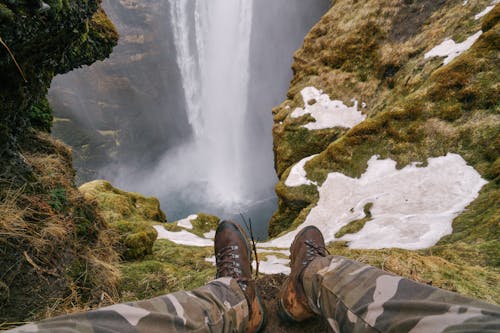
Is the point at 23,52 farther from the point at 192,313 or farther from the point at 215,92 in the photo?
the point at 215,92

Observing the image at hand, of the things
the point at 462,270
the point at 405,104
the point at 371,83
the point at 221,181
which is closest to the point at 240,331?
the point at 462,270

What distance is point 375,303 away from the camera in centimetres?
166

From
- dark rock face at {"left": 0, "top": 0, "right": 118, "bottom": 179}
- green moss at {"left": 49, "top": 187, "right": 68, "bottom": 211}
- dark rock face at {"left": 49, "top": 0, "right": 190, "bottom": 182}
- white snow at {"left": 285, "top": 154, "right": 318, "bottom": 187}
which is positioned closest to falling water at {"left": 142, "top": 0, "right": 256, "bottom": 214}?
dark rock face at {"left": 49, "top": 0, "right": 190, "bottom": 182}

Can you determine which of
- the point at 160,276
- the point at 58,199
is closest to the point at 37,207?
the point at 58,199

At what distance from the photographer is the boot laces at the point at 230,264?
2.75m

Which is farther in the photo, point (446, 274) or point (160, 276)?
point (160, 276)

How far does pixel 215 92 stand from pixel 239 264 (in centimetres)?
5519

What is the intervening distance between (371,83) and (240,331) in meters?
18.9

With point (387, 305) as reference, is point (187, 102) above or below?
above

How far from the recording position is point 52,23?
2.54 metres

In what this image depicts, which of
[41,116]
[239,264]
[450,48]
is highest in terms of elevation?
[450,48]

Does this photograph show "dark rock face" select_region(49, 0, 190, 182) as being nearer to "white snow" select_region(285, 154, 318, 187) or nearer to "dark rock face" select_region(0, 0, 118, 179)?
"white snow" select_region(285, 154, 318, 187)

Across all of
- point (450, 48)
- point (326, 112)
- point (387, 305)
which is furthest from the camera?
point (326, 112)

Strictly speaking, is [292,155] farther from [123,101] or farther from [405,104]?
[123,101]
